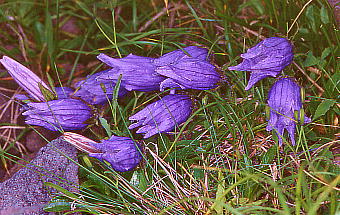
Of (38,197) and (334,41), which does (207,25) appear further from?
(38,197)

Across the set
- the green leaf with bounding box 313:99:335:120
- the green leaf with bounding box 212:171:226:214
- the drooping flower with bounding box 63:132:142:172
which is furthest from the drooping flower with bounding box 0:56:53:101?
the green leaf with bounding box 313:99:335:120

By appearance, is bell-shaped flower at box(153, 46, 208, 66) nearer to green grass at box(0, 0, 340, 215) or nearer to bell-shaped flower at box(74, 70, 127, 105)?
green grass at box(0, 0, 340, 215)

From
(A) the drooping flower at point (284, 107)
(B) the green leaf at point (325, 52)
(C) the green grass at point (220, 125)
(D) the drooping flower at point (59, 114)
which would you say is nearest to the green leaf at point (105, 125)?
(C) the green grass at point (220, 125)

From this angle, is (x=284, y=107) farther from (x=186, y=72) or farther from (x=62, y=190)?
(x=62, y=190)

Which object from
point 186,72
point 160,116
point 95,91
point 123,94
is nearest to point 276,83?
point 186,72

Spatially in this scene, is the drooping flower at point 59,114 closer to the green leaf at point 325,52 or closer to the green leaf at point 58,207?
the green leaf at point 58,207
